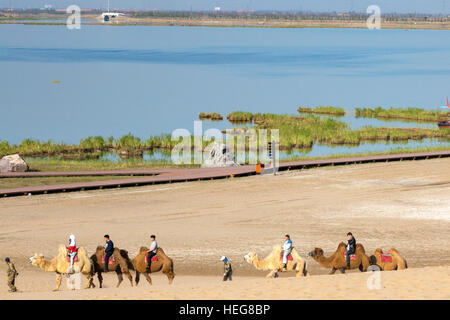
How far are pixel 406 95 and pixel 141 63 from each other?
66.4 meters

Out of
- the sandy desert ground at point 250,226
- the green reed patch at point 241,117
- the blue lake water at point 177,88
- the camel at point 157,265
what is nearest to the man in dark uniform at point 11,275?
the sandy desert ground at point 250,226

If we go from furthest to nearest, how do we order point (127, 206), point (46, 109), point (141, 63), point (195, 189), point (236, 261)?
1. point (141, 63)
2. point (46, 109)
3. point (195, 189)
4. point (127, 206)
5. point (236, 261)

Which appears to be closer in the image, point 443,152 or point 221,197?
point 221,197

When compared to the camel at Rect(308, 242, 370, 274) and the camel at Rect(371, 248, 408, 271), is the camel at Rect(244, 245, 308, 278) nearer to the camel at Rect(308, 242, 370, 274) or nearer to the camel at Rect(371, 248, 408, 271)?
the camel at Rect(308, 242, 370, 274)

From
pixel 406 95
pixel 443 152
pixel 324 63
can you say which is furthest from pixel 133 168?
pixel 324 63

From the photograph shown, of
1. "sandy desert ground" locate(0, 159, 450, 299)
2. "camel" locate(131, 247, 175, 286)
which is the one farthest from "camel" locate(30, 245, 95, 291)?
"camel" locate(131, 247, 175, 286)

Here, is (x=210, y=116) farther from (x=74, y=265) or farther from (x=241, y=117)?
(x=74, y=265)

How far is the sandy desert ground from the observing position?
2344 cm

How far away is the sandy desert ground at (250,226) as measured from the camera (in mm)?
23438

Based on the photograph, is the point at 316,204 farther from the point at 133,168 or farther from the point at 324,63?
the point at 324,63

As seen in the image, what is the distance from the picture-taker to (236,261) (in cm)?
2953

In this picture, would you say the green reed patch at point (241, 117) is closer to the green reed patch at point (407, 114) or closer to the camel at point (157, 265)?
the green reed patch at point (407, 114)

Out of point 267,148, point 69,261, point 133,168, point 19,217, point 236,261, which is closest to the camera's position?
point 69,261

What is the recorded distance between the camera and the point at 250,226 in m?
35.0
